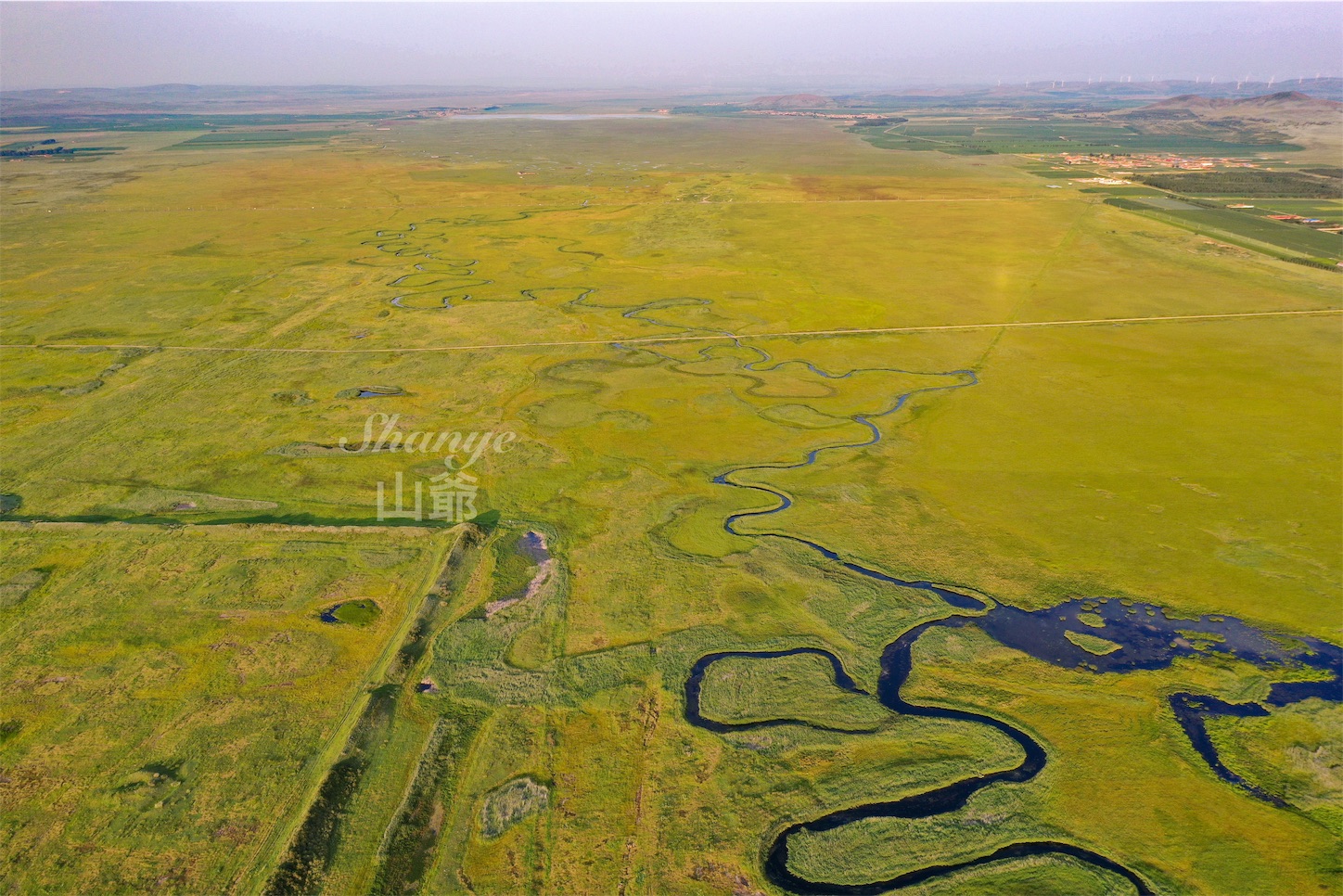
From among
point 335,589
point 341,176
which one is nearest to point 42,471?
point 335,589

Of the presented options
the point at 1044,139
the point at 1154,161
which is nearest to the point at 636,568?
the point at 1154,161

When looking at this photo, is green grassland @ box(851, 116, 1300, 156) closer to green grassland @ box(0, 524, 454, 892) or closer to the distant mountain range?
the distant mountain range

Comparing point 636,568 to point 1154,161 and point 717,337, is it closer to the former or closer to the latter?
point 717,337

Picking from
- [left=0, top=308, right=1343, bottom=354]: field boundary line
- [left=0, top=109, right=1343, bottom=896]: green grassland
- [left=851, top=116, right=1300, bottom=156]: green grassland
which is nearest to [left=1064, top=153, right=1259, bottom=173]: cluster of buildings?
[left=851, top=116, right=1300, bottom=156]: green grassland

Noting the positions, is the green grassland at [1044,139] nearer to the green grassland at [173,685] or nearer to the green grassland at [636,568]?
the green grassland at [636,568]

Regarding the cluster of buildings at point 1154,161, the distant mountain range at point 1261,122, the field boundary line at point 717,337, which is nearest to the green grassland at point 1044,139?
the distant mountain range at point 1261,122

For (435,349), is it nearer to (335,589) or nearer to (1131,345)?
(335,589)
